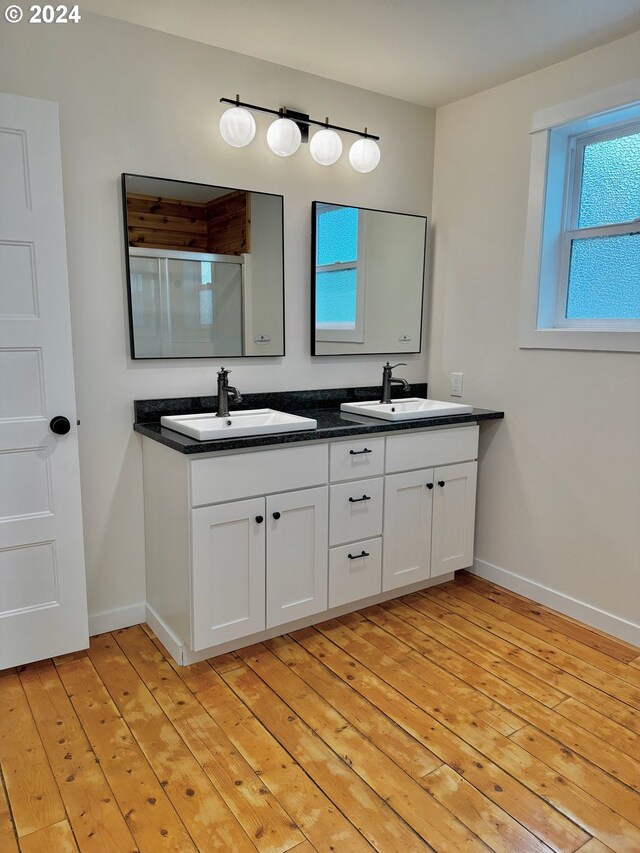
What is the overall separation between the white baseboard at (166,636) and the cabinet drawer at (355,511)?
0.73 metres

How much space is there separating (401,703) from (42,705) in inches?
48.9

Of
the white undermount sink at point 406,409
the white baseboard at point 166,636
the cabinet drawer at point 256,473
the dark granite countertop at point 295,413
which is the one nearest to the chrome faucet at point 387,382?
the white undermount sink at point 406,409

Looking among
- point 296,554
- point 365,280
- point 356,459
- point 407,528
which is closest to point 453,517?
point 407,528

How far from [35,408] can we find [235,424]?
0.77 metres

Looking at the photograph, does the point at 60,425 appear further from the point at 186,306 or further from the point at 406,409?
the point at 406,409

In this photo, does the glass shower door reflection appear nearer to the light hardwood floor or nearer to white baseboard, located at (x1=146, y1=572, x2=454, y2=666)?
white baseboard, located at (x1=146, y1=572, x2=454, y2=666)

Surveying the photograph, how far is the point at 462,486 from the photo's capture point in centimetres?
295

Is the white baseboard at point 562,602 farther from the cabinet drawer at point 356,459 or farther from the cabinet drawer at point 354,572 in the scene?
the cabinet drawer at point 356,459

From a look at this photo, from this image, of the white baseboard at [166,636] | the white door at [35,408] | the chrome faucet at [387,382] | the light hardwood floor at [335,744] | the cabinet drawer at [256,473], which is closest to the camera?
the light hardwood floor at [335,744]

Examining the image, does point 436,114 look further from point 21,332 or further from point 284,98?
point 21,332

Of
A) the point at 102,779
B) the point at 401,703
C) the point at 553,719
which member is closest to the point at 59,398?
the point at 102,779

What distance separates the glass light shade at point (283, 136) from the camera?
8.48ft

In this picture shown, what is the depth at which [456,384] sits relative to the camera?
3232mm

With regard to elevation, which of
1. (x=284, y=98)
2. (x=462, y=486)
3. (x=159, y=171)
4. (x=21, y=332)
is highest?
(x=284, y=98)
